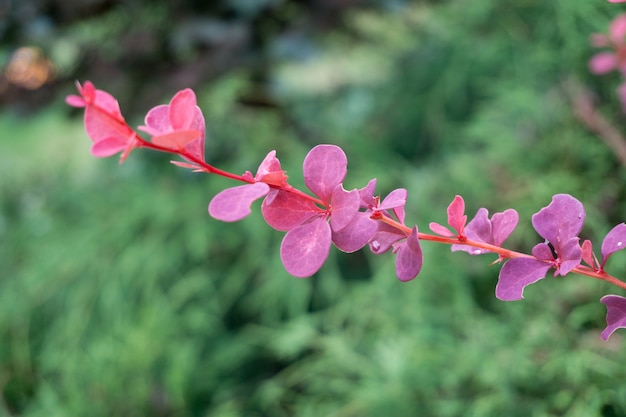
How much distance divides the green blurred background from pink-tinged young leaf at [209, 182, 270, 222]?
0.60 metres

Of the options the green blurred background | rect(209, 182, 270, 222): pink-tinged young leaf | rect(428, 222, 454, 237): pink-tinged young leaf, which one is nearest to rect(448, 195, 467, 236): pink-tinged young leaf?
rect(428, 222, 454, 237): pink-tinged young leaf

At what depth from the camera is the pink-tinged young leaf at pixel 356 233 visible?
1.09 ft

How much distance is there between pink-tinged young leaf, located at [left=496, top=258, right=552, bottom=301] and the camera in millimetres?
342

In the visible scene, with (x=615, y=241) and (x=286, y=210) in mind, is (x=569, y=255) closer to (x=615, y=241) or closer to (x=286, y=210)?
(x=615, y=241)

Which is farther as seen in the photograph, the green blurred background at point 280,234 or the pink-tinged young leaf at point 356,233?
the green blurred background at point 280,234

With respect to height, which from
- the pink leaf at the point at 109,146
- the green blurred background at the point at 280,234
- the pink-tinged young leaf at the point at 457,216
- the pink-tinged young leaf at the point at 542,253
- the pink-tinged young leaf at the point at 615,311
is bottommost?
the green blurred background at the point at 280,234

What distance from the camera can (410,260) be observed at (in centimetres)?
33

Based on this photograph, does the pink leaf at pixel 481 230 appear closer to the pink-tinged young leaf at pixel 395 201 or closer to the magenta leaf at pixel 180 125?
the pink-tinged young leaf at pixel 395 201

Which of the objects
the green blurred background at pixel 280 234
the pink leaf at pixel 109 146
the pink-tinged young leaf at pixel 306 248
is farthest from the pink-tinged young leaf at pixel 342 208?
the green blurred background at pixel 280 234

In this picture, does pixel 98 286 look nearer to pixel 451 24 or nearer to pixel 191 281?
pixel 191 281

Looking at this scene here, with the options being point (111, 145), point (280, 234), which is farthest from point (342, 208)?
point (280, 234)

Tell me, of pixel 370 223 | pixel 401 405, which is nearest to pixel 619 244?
pixel 370 223

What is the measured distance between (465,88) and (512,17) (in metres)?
0.23

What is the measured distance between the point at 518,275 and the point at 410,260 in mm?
62
